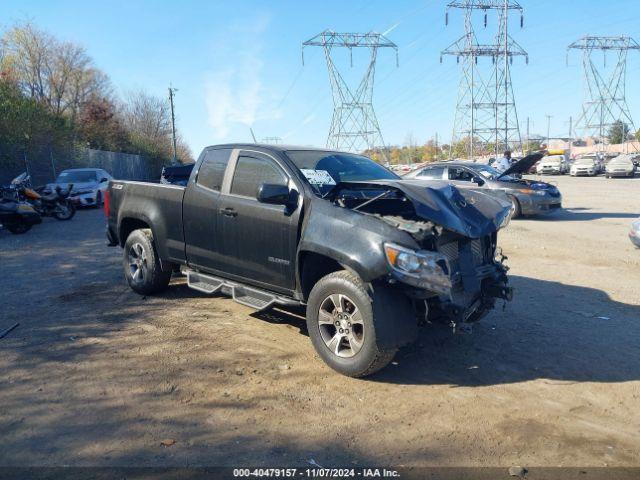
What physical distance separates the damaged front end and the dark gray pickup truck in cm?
1

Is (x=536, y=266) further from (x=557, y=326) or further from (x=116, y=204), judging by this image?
(x=116, y=204)

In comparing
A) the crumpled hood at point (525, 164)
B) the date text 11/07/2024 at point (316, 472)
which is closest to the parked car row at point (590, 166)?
the crumpled hood at point (525, 164)

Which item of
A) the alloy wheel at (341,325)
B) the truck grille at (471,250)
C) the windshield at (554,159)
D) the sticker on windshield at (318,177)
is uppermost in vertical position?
the windshield at (554,159)

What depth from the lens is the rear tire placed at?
6.33 m

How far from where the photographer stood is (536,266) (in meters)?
8.49

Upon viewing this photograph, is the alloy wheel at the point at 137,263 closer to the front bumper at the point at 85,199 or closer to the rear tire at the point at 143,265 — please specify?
the rear tire at the point at 143,265

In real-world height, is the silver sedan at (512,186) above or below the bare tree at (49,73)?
below

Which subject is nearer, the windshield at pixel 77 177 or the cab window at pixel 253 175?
the cab window at pixel 253 175

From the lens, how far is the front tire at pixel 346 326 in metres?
4.04

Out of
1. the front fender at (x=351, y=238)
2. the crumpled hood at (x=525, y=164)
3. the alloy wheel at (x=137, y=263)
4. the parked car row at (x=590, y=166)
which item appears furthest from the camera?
the parked car row at (x=590, y=166)

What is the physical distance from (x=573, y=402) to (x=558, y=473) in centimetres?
102

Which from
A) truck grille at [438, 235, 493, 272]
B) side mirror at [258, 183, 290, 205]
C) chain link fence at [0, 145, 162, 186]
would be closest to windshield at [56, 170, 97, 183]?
chain link fence at [0, 145, 162, 186]

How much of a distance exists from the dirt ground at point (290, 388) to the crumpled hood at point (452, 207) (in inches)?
47.9

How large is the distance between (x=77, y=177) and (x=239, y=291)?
55.5 ft
